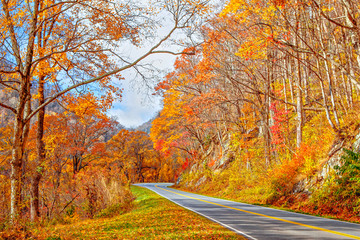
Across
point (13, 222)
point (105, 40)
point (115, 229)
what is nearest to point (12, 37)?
point (105, 40)

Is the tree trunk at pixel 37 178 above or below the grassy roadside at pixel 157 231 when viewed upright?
above

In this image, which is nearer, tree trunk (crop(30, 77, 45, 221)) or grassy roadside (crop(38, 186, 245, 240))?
grassy roadside (crop(38, 186, 245, 240))

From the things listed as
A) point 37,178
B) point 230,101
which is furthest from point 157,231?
point 230,101

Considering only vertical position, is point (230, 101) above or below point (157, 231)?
above

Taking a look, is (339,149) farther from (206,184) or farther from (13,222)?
(206,184)

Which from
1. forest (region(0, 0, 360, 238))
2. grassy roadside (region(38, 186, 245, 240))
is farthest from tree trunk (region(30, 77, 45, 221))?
grassy roadside (region(38, 186, 245, 240))

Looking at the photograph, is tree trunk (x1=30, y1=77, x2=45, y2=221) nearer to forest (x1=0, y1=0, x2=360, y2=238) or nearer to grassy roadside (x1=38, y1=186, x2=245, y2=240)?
forest (x1=0, y1=0, x2=360, y2=238)

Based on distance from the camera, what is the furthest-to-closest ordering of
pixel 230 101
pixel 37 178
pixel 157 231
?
pixel 230 101 → pixel 37 178 → pixel 157 231

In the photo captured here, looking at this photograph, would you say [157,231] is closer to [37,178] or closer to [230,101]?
[37,178]

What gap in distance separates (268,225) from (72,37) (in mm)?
9220

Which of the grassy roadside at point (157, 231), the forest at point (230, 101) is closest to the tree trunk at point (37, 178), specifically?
the forest at point (230, 101)

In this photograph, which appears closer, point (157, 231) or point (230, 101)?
point (157, 231)

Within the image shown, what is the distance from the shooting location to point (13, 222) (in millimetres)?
6707

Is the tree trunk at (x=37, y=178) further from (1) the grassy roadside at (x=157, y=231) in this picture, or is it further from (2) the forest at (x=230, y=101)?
(1) the grassy roadside at (x=157, y=231)
